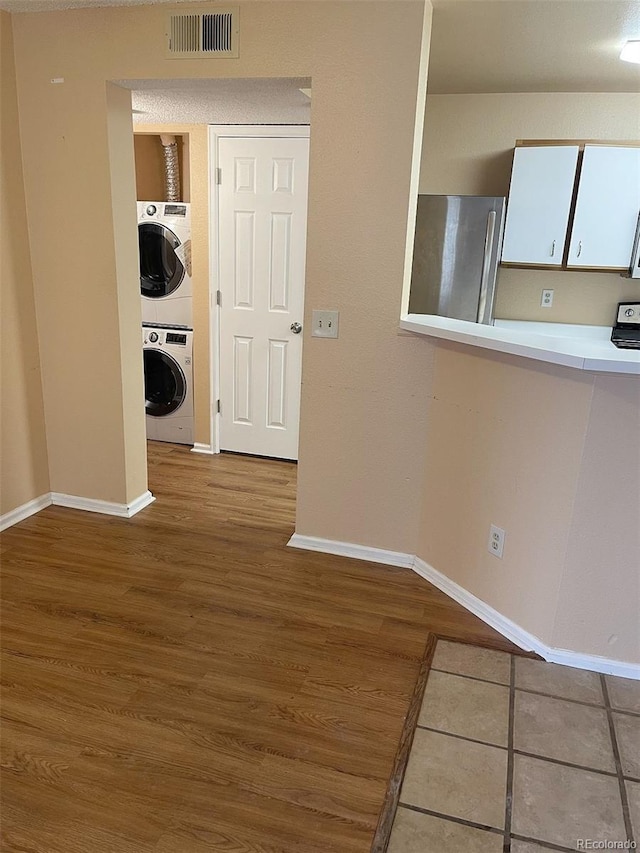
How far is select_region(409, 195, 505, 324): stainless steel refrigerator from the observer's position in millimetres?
3486

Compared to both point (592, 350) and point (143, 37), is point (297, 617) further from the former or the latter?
point (143, 37)

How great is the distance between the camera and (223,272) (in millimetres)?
3996

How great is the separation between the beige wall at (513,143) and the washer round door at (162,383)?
2.06 meters

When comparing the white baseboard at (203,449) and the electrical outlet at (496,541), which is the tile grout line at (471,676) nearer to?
the electrical outlet at (496,541)

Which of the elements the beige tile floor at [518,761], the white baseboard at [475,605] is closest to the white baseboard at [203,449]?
the white baseboard at [475,605]

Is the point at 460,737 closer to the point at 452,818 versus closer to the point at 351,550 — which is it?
the point at 452,818

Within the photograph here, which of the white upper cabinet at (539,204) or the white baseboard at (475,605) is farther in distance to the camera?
the white upper cabinet at (539,204)

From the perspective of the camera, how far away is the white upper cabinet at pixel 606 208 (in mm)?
3375

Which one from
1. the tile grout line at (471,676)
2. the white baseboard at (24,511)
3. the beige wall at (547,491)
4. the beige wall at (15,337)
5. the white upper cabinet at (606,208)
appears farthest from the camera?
the white upper cabinet at (606,208)

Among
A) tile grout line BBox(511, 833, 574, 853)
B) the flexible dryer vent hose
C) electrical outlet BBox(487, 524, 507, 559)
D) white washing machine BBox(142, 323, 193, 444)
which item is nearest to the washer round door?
white washing machine BBox(142, 323, 193, 444)

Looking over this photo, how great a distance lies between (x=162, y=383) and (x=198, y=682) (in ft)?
8.72

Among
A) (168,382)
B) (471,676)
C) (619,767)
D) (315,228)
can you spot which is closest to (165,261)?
(168,382)

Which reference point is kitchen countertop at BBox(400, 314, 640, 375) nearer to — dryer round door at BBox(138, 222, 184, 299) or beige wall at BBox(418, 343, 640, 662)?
beige wall at BBox(418, 343, 640, 662)

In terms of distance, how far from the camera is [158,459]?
163 inches
